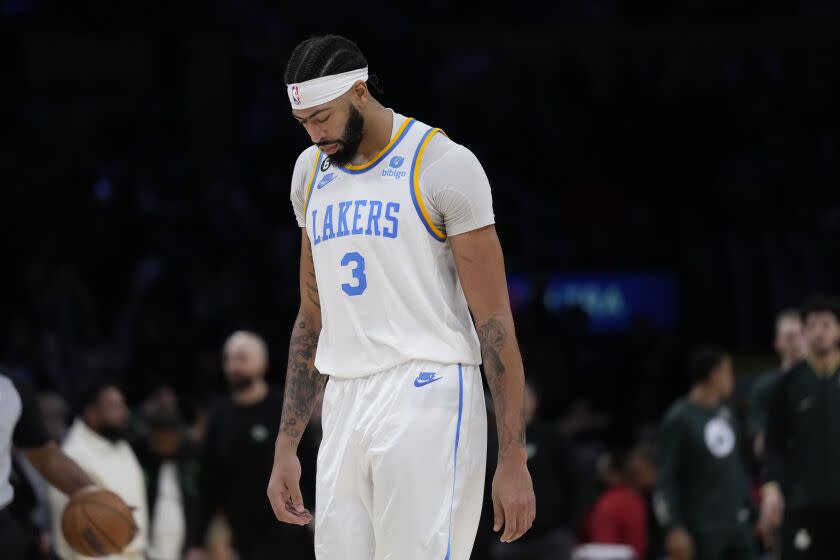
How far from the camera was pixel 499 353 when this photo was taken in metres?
3.49

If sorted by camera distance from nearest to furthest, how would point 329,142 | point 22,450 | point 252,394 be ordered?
point 329,142
point 22,450
point 252,394

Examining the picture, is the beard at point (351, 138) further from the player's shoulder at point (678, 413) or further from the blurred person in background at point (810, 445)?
the player's shoulder at point (678, 413)

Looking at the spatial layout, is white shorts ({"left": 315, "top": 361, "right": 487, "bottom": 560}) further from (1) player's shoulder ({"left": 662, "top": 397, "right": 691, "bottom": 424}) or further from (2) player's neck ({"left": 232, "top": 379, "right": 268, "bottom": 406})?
(1) player's shoulder ({"left": 662, "top": 397, "right": 691, "bottom": 424})

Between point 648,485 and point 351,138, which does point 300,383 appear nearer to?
point 351,138

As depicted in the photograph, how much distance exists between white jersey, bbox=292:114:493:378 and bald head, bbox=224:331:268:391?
467 cm

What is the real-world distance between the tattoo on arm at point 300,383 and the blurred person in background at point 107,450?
4.12 meters

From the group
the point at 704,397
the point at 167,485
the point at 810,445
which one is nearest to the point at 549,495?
the point at 704,397

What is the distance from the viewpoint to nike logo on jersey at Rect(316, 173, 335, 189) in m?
3.67

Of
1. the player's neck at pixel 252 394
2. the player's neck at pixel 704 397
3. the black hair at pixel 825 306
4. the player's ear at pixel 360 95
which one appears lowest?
the player's neck at pixel 704 397

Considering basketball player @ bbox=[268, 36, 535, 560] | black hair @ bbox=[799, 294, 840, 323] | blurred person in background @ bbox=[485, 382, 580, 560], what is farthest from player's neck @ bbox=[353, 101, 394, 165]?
blurred person in background @ bbox=[485, 382, 580, 560]

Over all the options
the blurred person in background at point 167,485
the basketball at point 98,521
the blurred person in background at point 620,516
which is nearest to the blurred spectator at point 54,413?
the blurred person in background at point 167,485

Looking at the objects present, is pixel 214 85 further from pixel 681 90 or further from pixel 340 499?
pixel 340 499

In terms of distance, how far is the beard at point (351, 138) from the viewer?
3.57m

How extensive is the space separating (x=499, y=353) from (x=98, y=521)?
2.04 meters
